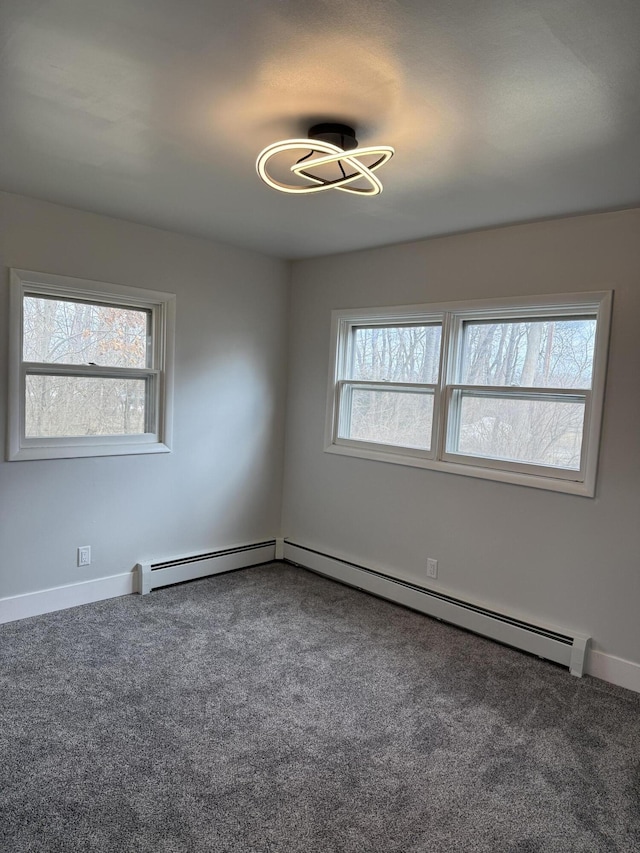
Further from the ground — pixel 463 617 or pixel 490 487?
pixel 490 487

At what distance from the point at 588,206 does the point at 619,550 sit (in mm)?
1788

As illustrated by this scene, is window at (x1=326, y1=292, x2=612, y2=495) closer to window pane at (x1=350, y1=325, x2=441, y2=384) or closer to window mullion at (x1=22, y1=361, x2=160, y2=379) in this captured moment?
window pane at (x1=350, y1=325, x2=441, y2=384)

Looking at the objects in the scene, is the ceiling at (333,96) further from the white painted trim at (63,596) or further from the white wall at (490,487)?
the white painted trim at (63,596)

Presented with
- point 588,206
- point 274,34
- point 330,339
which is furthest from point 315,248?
point 274,34

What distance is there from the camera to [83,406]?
359 centimetres

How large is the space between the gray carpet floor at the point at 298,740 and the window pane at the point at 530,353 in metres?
1.59

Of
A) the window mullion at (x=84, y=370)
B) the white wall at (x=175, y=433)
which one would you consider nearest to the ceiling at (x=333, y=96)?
the white wall at (x=175, y=433)

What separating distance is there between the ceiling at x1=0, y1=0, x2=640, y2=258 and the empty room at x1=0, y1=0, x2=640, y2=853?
0.5 inches

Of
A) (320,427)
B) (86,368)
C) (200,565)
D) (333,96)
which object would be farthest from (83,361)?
(333,96)

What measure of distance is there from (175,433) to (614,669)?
3.05 m

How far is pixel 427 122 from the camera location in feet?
6.65

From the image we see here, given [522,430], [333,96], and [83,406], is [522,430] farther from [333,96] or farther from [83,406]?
[83,406]

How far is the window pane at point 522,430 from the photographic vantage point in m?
3.17

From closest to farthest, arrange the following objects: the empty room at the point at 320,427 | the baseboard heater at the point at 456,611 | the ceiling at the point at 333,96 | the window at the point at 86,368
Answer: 1. the ceiling at the point at 333,96
2. the empty room at the point at 320,427
3. the baseboard heater at the point at 456,611
4. the window at the point at 86,368
